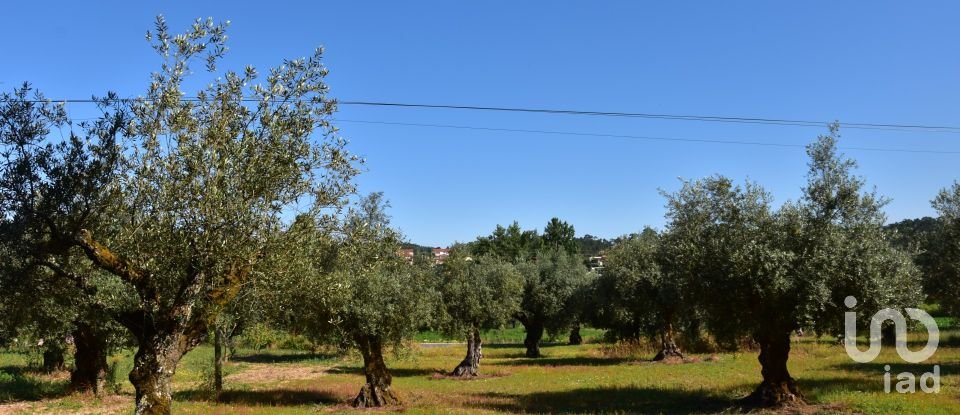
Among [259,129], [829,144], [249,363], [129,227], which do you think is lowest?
[249,363]

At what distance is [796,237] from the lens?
16.7 metres

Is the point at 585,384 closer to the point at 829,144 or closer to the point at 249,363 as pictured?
the point at 829,144

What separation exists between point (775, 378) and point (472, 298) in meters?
18.3

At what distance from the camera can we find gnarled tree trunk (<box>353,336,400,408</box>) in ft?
72.9

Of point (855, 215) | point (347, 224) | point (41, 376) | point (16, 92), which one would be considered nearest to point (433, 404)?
point (347, 224)

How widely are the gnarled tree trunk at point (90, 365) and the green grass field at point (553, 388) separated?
2.01 ft

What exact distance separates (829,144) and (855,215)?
2.10 m

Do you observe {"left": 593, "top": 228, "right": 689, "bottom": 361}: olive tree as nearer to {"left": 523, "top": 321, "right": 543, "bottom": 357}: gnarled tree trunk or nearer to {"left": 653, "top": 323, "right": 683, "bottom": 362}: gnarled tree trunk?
{"left": 653, "top": 323, "right": 683, "bottom": 362}: gnarled tree trunk

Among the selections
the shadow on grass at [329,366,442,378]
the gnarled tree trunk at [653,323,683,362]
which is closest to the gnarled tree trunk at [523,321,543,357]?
the shadow on grass at [329,366,442,378]

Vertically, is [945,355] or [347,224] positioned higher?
[347,224]

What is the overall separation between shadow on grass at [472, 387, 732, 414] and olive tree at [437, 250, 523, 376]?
889 cm

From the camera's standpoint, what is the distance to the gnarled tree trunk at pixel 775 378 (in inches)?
683

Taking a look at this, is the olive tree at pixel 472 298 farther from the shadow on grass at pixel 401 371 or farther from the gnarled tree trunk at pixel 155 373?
the gnarled tree trunk at pixel 155 373

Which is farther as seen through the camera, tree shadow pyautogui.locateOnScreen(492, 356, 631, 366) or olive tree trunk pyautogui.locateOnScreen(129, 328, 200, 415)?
tree shadow pyautogui.locateOnScreen(492, 356, 631, 366)
